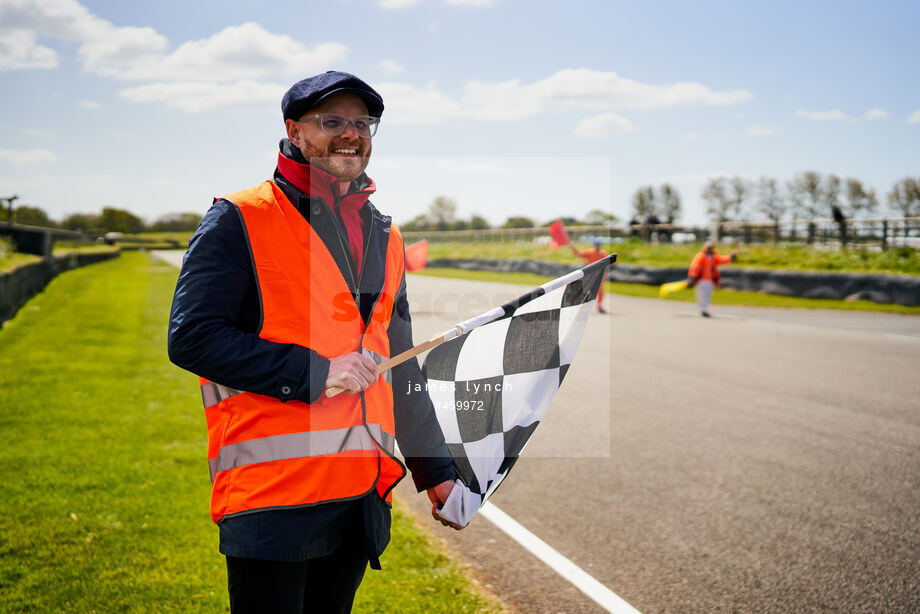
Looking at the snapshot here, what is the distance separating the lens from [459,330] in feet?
7.32

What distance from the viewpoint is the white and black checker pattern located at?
7.66 feet

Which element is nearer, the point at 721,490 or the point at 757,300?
the point at 721,490

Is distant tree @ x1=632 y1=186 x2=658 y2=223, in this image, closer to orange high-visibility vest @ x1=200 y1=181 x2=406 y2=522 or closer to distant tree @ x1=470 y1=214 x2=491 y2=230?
distant tree @ x1=470 y1=214 x2=491 y2=230

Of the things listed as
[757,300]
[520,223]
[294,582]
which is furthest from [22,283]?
[520,223]

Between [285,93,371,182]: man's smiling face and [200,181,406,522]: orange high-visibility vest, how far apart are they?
0.16 meters

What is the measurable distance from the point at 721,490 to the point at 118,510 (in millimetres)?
3940

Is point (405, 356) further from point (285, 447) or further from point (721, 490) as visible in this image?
point (721, 490)

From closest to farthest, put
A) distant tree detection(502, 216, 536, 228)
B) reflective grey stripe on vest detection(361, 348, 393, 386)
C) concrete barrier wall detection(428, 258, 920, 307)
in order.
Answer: reflective grey stripe on vest detection(361, 348, 393, 386) → concrete barrier wall detection(428, 258, 920, 307) → distant tree detection(502, 216, 536, 228)

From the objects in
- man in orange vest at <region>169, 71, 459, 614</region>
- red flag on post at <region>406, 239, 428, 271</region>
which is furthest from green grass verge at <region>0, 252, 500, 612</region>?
red flag on post at <region>406, 239, 428, 271</region>

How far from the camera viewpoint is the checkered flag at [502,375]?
2332mm

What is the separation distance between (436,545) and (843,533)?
236cm

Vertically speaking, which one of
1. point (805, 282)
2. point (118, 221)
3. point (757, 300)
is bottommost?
point (757, 300)

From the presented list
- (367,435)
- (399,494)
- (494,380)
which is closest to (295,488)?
(367,435)

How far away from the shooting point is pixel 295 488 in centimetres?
169
